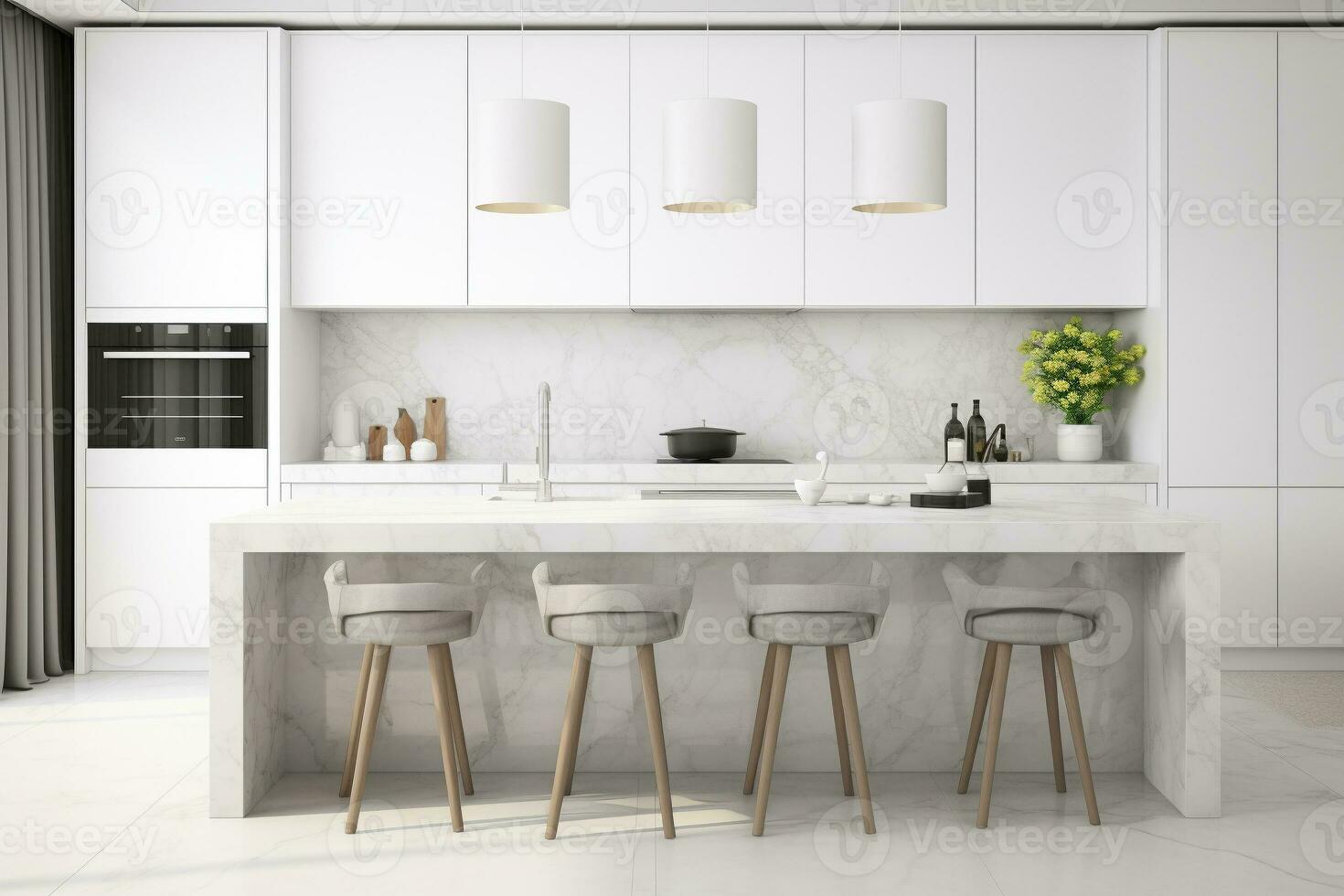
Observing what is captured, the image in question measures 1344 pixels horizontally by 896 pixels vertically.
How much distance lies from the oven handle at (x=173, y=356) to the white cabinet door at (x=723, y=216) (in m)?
1.72

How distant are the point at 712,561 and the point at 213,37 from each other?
3162mm

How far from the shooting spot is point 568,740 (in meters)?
2.94

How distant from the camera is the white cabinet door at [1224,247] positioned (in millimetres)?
4734

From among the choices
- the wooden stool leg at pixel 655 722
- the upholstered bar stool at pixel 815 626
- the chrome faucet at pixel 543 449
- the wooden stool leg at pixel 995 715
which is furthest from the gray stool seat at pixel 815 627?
the chrome faucet at pixel 543 449

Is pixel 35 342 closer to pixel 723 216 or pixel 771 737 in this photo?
pixel 723 216

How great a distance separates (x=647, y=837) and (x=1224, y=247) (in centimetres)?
351

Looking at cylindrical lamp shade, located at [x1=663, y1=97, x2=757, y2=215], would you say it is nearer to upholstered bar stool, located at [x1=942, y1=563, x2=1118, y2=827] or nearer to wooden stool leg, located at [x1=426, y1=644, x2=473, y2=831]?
upholstered bar stool, located at [x1=942, y1=563, x2=1118, y2=827]

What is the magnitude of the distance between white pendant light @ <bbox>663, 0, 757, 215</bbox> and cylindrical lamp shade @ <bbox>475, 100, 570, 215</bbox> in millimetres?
308

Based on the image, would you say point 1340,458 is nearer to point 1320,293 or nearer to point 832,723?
Answer: point 1320,293

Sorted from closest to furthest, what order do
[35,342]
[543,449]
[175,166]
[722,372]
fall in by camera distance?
1. [543,449]
2. [35,342]
3. [175,166]
4. [722,372]

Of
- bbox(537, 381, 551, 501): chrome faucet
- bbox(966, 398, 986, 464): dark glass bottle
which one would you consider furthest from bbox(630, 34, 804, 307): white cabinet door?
bbox(537, 381, 551, 501): chrome faucet

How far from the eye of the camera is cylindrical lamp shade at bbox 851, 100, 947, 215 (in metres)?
3.00

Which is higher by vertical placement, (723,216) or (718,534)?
(723,216)

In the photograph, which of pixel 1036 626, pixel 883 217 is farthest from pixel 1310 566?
pixel 1036 626
